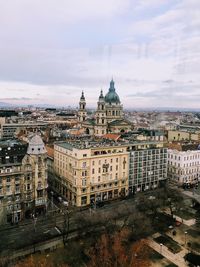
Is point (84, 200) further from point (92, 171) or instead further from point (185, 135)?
point (185, 135)

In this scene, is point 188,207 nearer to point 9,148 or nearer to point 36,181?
point 36,181

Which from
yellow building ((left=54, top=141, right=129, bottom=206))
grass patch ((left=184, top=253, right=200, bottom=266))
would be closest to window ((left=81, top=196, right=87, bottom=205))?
yellow building ((left=54, top=141, right=129, bottom=206))

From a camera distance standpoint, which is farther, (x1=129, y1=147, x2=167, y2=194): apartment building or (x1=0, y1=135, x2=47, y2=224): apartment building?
(x1=129, y1=147, x2=167, y2=194): apartment building

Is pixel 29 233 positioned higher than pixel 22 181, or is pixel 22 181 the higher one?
pixel 22 181

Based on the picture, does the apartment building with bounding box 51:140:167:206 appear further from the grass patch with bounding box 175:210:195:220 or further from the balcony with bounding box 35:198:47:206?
the grass patch with bounding box 175:210:195:220

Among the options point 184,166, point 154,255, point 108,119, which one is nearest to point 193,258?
point 154,255

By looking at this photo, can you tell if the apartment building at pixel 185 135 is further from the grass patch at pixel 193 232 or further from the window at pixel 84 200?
the grass patch at pixel 193 232

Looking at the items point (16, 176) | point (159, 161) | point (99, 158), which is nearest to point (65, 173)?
point (99, 158)
